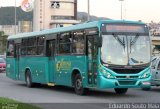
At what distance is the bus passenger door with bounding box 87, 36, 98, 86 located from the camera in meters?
18.3

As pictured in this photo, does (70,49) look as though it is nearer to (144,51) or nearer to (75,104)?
(144,51)

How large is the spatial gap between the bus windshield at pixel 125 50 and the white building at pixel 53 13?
102744 mm

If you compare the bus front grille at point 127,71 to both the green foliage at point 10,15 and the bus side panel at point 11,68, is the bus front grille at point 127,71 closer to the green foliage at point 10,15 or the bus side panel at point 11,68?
the bus side panel at point 11,68

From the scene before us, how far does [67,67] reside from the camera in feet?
67.7

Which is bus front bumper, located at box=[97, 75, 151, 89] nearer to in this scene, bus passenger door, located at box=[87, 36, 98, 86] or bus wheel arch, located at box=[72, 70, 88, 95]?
bus passenger door, located at box=[87, 36, 98, 86]

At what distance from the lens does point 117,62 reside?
58.8ft

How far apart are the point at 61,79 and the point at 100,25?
4.13 meters

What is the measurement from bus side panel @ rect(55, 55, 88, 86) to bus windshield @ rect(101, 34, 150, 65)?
125cm

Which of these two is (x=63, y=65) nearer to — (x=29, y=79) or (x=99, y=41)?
(x=99, y=41)

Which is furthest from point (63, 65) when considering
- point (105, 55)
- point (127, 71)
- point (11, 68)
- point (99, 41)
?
point (11, 68)

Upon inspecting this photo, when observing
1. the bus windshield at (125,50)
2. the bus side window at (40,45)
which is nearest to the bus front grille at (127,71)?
the bus windshield at (125,50)

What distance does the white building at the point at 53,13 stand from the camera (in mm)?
123562

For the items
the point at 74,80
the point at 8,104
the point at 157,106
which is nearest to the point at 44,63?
the point at 74,80

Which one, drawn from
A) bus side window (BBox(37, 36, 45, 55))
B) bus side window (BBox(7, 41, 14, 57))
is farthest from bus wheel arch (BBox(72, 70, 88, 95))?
bus side window (BBox(7, 41, 14, 57))
